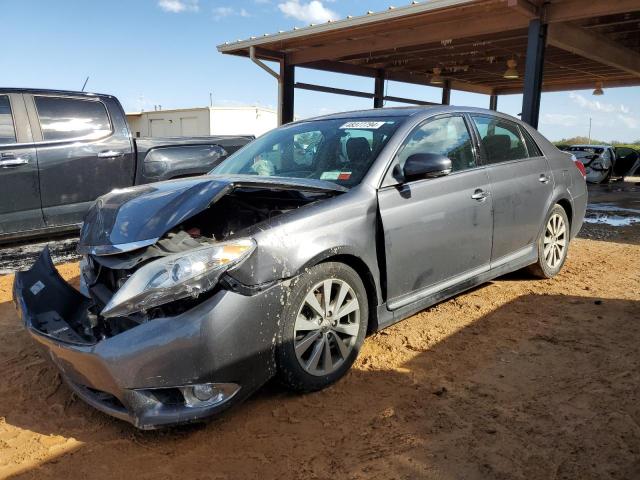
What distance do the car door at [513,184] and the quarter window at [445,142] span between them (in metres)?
0.20

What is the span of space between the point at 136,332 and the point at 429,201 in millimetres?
2053

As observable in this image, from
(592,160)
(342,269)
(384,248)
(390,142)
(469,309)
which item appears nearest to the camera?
(342,269)

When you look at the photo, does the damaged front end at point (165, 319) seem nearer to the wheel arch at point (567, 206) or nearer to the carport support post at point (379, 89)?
the wheel arch at point (567, 206)

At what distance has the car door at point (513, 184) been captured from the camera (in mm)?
4109

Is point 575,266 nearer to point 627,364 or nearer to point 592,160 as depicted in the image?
point 627,364

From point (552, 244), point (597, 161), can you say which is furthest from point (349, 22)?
point (597, 161)

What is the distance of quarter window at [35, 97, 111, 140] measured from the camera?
5391 mm

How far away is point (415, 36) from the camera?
1045 cm

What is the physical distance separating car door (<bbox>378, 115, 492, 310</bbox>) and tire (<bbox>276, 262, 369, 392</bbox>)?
34 centimetres

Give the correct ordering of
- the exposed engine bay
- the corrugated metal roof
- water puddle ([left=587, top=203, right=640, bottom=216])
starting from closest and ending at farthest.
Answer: the exposed engine bay
the corrugated metal roof
water puddle ([left=587, top=203, right=640, bottom=216])

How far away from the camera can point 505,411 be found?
2.66 metres

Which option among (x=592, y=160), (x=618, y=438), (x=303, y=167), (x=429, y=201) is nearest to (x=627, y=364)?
(x=618, y=438)

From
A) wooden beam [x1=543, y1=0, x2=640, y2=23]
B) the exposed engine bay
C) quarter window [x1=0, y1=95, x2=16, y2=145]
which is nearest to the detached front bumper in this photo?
the exposed engine bay

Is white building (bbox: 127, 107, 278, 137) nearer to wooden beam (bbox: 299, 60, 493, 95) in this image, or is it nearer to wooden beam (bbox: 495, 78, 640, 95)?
wooden beam (bbox: 299, 60, 493, 95)
